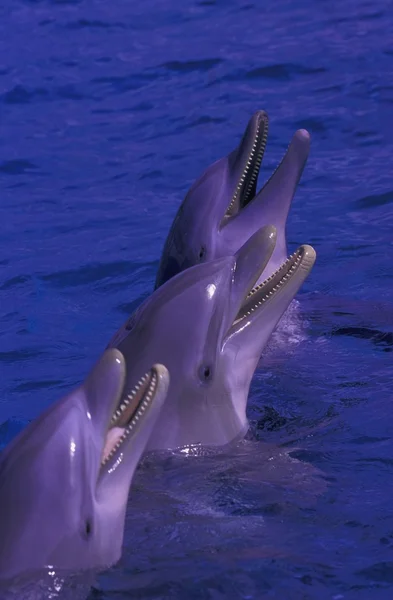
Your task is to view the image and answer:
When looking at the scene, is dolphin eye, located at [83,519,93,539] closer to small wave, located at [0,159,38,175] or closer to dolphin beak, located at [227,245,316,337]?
dolphin beak, located at [227,245,316,337]

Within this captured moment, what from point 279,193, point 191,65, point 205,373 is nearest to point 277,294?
point 205,373

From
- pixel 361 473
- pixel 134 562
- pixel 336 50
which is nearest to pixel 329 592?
pixel 134 562

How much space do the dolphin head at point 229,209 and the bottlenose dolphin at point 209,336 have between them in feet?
4.83

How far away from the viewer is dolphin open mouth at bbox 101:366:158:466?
5004mm

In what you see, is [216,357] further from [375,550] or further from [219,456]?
[375,550]

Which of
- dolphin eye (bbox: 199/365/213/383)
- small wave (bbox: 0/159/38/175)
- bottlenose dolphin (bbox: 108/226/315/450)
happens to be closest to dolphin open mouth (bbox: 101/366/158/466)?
bottlenose dolphin (bbox: 108/226/315/450)

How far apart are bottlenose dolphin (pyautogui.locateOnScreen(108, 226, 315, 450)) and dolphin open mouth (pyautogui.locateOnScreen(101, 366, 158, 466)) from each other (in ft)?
2.98

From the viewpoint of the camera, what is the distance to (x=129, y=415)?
517cm

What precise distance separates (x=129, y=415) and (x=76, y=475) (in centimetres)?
51

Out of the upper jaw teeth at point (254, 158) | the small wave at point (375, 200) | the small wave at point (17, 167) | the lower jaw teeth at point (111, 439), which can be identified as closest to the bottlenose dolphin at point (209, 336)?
the lower jaw teeth at point (111, 439)

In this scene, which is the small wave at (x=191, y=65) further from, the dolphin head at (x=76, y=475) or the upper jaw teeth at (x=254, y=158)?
the dolphin head at (x=76, y=475)

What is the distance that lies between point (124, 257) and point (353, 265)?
205cm

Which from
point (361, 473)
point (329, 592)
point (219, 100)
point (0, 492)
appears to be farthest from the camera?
point (219, 100)

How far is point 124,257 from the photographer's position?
34.6 feet
